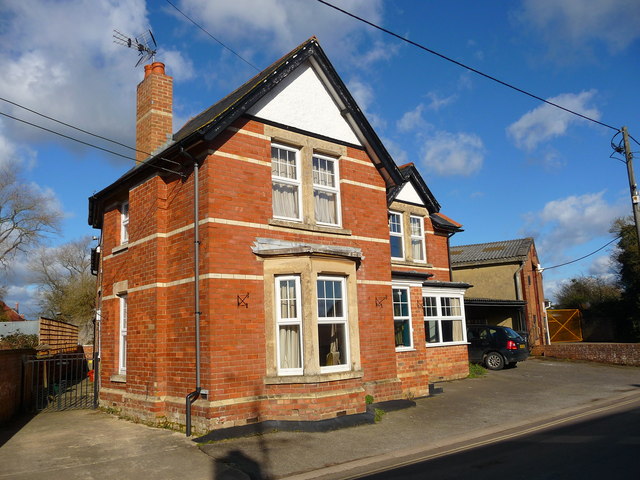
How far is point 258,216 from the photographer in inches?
437

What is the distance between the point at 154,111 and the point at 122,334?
594 centimetres

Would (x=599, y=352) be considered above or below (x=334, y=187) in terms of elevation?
below

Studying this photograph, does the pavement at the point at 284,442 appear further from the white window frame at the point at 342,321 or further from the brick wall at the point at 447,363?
the brick wall at the point at 447,363

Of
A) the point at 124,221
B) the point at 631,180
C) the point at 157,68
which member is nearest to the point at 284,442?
the point at 124,221

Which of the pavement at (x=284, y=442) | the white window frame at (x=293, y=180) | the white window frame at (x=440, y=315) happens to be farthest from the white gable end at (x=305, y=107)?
the pavement at (x=284, y=442)

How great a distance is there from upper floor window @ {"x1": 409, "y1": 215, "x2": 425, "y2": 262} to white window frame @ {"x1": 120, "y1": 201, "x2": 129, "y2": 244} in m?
9.99

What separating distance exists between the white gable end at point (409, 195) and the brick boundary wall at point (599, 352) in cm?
1087

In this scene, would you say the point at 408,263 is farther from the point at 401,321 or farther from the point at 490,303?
the point at 490,303

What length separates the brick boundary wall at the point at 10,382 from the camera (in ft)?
39.7

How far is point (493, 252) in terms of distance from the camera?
1184 inches

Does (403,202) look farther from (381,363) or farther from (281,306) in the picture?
(281,306)

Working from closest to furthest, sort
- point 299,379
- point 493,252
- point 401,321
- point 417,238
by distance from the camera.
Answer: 1. point 299,379
2. point 401,321
3. point 417,238
4. point 493,252

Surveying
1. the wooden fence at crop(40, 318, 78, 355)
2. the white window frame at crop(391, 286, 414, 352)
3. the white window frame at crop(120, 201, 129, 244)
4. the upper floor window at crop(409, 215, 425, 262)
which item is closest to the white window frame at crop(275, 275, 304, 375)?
the white window frame at crop(391, 286, 414, 352)

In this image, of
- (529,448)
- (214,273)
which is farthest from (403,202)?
(529,448)
